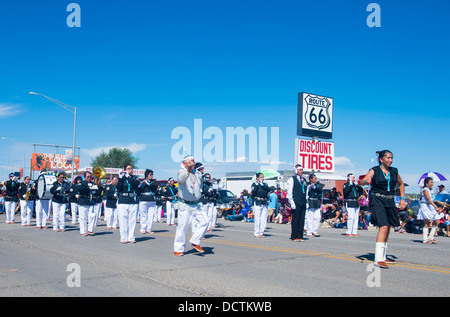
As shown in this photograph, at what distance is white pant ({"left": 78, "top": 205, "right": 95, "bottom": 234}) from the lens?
13.9 m

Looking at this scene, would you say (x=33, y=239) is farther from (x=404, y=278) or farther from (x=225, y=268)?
(x=404, y=278)

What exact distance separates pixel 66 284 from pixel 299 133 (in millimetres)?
25233

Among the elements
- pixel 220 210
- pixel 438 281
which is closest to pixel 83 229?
pixel 438 281

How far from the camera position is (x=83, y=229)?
13.9 meters

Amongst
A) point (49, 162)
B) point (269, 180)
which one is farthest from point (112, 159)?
point (269, 180)

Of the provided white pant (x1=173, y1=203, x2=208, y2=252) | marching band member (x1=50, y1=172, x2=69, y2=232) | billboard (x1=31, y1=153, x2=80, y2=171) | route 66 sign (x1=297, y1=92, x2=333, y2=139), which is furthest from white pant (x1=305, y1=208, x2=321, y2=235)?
billboard (x1=31, y1=153, x2=80, y2=171)

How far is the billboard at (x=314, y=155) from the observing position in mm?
29922

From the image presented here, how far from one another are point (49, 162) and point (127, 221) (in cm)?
7861

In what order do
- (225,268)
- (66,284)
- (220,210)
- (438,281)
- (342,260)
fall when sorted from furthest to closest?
(220,210) → (342,260) → (225,268) → (438,281) → (66,284)

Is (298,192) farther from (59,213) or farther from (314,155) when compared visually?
(314,155)

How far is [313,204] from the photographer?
14508 mm

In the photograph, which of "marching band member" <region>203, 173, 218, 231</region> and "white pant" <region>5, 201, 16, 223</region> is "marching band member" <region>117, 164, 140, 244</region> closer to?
"marching band member" <region>203, 173, 218, 231</region>

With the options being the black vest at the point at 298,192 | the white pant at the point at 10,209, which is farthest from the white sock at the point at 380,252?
the white pant at the point at 10,209

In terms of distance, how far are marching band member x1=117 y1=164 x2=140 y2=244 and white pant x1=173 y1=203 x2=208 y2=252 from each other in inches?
116
